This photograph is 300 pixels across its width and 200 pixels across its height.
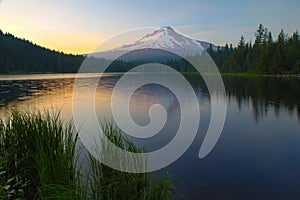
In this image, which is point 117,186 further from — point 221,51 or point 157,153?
point 221,51

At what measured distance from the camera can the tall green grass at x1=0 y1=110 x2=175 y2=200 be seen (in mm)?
4797

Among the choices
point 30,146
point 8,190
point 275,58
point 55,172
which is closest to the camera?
point 8,190

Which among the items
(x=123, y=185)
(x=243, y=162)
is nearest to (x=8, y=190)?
(x=123, y=185)

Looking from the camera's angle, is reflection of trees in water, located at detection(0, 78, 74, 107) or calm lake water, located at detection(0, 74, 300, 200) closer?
calm lake water, located at detection(0, 74, 300, 200)

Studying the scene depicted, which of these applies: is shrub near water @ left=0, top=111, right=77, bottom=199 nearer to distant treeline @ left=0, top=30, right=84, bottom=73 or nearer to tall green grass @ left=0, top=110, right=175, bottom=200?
tall green grass @ left=0, top=110, right=175, bottom=200

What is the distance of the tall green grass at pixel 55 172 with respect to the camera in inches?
→ 189

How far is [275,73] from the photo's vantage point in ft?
269

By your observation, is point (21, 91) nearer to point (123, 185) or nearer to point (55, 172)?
point (55, 172)

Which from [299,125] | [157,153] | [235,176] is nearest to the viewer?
[235,176]

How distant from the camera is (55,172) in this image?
5.05m

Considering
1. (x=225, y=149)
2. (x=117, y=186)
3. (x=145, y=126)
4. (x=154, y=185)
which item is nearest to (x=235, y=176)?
(x=225, y=149)

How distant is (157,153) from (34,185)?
5.40 meters

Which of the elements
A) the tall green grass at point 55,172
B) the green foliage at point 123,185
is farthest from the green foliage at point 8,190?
the green foliage at point 123,185

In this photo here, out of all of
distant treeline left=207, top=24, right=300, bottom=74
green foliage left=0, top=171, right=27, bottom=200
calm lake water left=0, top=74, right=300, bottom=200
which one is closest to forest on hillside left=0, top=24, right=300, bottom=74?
distant treeline left=207, top=24, right=300, bottom=74
